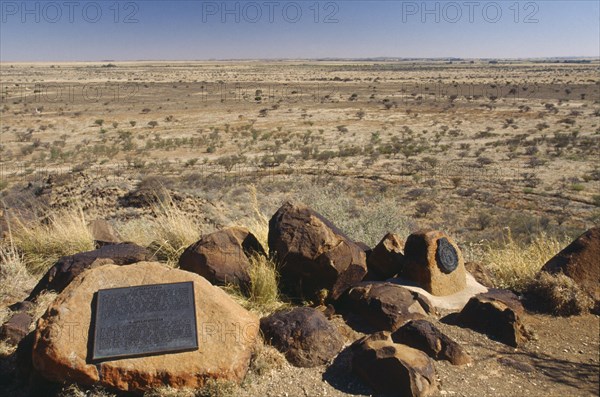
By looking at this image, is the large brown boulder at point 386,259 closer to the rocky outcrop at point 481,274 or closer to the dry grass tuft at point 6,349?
the rocky outcrop at point 481,274

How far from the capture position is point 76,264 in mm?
5680

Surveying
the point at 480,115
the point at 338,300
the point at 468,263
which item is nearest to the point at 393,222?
the point at 468,263

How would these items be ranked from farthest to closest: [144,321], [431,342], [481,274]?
[481,274] < [431,342] < [144,321]

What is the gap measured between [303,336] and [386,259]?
190 cm

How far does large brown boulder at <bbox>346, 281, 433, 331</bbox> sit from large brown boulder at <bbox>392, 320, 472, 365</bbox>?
1.23 feet

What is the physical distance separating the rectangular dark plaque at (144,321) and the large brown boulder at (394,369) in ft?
4.71

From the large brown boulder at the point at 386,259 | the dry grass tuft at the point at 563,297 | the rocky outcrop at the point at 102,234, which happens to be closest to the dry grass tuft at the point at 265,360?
the large brown boulder at the point at 386,259

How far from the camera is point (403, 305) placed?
5.18 meters

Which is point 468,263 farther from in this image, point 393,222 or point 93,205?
point 93,205

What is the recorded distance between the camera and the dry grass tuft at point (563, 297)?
5512 millimetres

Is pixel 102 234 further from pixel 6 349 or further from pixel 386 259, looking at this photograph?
pixel 386 259

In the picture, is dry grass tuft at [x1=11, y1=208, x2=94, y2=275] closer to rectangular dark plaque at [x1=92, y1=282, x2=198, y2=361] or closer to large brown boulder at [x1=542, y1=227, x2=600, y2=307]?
rectangular dark plaque at [x1=92, y1=282, x2=198, y2=361]

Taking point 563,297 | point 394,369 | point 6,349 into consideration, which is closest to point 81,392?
point 6,349

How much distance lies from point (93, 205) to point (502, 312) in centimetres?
932
